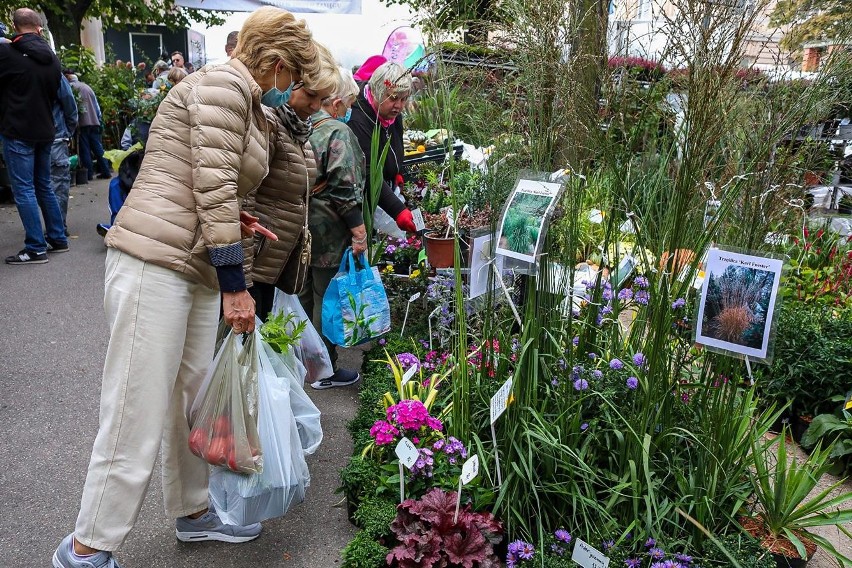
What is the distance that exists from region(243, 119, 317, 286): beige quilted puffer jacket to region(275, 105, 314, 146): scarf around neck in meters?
0.02

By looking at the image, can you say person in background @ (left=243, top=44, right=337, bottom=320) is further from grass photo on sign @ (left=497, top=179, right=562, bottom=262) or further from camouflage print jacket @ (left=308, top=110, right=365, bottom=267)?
grass photo on sign @ (left=497, top=179, right=562, bottom=262)

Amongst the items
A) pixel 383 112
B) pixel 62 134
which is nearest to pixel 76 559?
pixel 383 112

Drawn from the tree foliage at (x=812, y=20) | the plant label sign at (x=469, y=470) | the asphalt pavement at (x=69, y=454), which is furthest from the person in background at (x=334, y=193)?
the tree foliage at (x=812, y=20)

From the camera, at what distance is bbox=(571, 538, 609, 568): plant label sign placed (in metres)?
2.06

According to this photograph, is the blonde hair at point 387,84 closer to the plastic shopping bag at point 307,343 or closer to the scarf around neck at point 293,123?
the scarf around neck at point 293,123

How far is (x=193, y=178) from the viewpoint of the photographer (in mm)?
2105

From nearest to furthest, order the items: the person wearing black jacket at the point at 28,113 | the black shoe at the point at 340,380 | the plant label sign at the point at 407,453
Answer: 1. the plant label sign at the point at 407,453
2. the black shoe at the point at 340,380
3. the person wearing black jacket at the point at 28,113

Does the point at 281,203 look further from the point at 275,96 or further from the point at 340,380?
the point at 340,380

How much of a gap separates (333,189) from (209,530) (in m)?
1.73

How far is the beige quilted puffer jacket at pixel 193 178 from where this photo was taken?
2078mm

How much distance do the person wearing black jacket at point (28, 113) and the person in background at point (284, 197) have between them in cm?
370

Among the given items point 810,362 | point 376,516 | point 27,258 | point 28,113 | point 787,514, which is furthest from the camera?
point 27,258

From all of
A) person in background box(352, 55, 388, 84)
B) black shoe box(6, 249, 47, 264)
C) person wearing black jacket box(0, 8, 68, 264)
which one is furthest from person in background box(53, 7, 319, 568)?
black shoe box(6, 249, 47, 264)

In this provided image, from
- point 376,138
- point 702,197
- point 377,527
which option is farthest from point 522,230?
point 376,138
